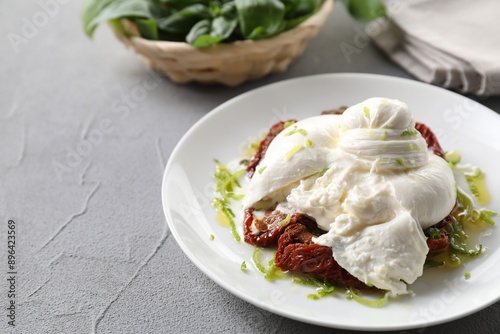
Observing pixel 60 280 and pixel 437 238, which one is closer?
pixel 437 238

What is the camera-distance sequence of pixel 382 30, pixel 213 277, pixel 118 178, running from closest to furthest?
pixel 213 277
pixel 118 178
pixel 382 30

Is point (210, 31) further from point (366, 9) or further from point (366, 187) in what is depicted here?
point (366, 187)

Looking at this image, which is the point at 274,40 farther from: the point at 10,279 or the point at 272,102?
the point at 10,279

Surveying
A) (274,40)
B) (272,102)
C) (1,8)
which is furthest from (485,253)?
(1,8)

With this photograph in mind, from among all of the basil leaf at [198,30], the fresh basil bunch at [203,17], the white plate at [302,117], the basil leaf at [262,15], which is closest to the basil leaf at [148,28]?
the fresh basil bunch at [203,17]

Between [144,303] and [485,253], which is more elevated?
[144,303]

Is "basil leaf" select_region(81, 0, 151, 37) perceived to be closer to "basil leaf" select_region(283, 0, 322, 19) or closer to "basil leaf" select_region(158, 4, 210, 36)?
"basil leaf" select_region(158, 4, 210, 36)

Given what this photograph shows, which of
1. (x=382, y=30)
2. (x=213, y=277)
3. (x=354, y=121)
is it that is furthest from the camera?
(x=382, y=30)
